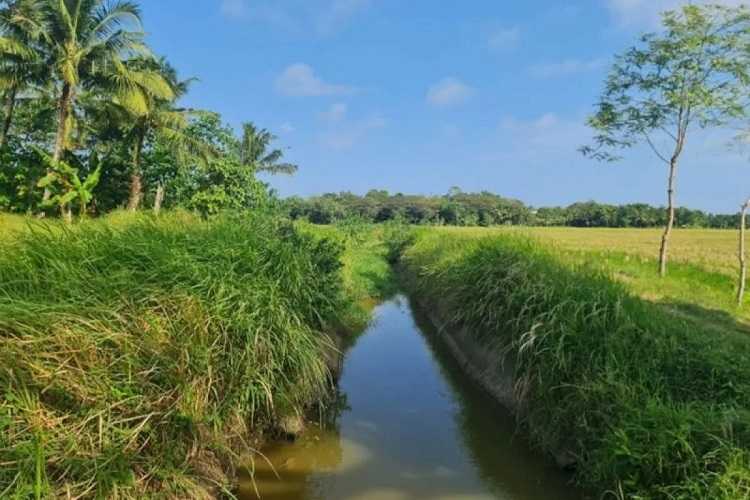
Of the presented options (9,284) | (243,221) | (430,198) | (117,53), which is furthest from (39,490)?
(430,198)

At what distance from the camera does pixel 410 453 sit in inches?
222

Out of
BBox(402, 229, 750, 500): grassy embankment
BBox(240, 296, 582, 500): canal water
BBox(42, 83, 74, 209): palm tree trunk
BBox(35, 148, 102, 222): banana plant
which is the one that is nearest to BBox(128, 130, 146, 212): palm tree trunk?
BBox(42, 83, 74, 209): palm tree trunk

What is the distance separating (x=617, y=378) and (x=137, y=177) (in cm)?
2492

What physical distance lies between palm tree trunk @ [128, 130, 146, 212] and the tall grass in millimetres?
20345

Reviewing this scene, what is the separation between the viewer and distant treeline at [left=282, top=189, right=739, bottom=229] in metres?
67.7

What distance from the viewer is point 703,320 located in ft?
26.1

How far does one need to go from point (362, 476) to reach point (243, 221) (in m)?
4.00

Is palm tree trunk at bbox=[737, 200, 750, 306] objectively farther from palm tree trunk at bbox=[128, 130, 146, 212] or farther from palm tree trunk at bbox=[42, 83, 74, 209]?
palm tree trunk at bbox=[128, 130, 146, 212]

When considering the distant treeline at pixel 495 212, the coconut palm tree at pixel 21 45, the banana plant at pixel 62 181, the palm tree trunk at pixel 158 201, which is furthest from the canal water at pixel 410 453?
the distant treeline at pixel 495 212

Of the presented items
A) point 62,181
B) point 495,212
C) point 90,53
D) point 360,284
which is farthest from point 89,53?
point 495,212

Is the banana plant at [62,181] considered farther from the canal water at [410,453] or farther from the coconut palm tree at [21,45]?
the canal water at [410,453]

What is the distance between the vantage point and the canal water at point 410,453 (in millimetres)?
4867

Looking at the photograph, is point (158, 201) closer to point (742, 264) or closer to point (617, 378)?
point (617, 378)

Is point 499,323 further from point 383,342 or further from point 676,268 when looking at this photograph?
point 676,268
